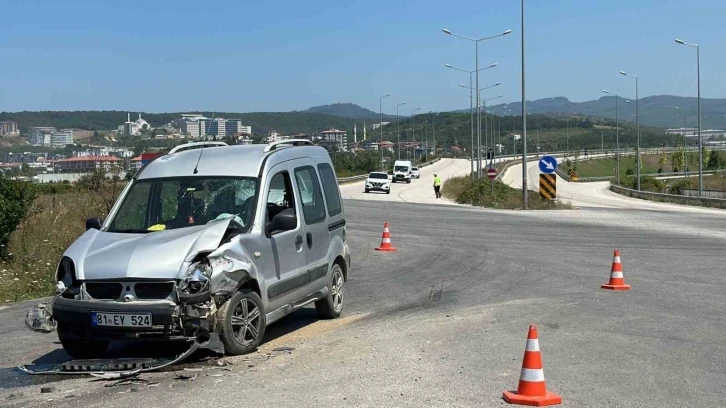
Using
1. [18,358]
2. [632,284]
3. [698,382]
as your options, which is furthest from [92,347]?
[632,284]

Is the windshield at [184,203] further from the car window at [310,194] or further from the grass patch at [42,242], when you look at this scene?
the grass patch at [42,242]

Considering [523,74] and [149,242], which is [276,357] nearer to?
[149,242]

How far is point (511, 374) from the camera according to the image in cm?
762

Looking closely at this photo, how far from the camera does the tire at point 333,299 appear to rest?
416 inches

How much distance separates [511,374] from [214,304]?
8.88 feet

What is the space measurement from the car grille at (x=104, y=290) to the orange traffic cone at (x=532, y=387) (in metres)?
3.49

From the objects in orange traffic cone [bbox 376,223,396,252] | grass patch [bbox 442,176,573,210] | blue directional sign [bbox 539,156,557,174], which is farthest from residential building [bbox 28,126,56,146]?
orange traffic cone [bbox 376,223,396,252]

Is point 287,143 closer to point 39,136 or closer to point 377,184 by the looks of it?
point 377,184

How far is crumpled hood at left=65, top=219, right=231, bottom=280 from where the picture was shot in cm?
770

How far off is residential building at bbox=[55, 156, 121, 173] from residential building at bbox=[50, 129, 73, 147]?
27942 mm

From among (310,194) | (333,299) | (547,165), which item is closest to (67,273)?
(310,194)

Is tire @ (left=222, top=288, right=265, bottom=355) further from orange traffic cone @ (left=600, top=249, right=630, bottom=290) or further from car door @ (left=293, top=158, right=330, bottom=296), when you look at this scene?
orange traffic cone @ (left=600, top=249, right=630, bottom=290)

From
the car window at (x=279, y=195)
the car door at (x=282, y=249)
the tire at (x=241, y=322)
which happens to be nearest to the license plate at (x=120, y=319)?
the tire at (x=241, y=322)

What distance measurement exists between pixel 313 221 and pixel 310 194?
1.13 ft
